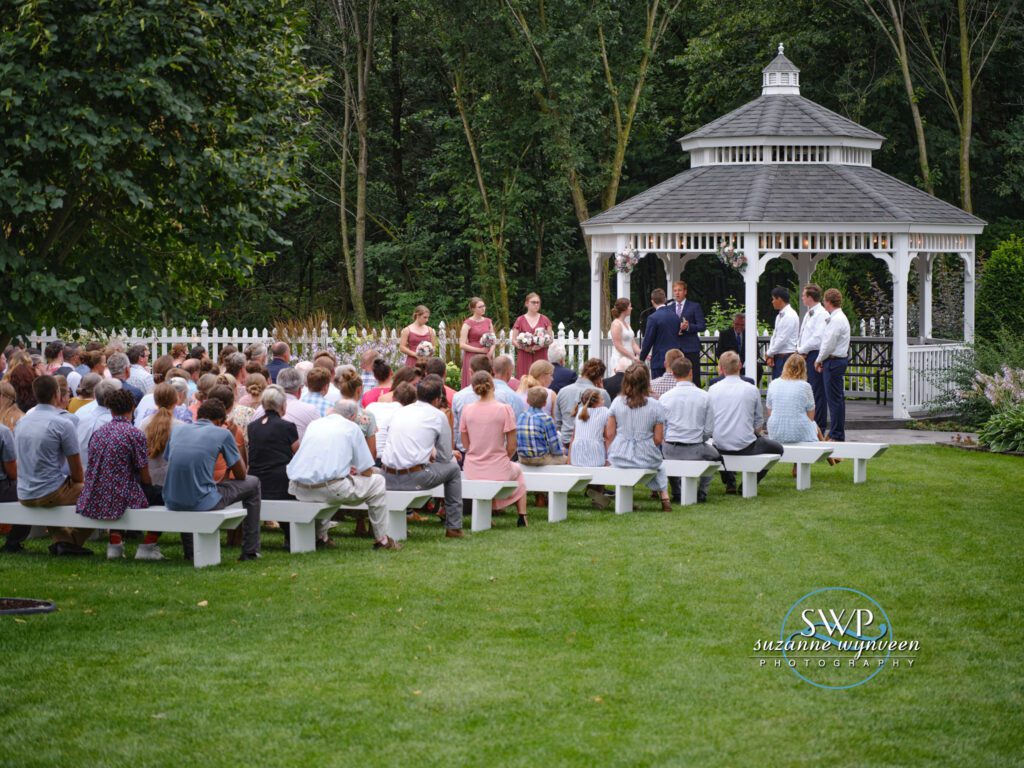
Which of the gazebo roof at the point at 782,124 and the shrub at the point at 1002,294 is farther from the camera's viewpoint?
the shrub at the point at 1002,294

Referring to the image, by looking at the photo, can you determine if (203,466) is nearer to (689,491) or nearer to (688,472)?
(688,472)

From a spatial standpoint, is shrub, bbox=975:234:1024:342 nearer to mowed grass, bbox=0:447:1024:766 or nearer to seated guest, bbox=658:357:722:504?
seated guest, bbox=658:357:722:504

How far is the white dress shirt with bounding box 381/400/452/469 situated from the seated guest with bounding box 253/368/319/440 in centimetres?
71

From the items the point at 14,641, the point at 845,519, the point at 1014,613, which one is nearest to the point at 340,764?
the point at 14,641

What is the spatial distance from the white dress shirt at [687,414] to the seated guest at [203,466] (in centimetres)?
447

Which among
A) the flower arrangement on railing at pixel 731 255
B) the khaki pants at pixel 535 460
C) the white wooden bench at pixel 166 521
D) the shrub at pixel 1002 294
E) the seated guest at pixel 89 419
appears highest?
the flower arrangement on railing at pixel 731 255

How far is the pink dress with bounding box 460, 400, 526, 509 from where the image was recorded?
39.2 feet

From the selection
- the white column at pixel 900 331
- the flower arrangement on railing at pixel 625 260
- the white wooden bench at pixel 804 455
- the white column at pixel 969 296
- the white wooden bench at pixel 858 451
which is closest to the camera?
the white wooden bench at pixel 804 455

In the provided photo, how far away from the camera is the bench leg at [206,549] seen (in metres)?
10.4

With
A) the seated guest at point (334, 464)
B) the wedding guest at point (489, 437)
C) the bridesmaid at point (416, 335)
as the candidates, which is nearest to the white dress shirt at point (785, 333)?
the bridesmaid at point (416, 335)

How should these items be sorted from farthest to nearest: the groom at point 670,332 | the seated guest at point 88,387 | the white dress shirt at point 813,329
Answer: the groom at point 670,332 → the white dress shirt at point 813,329 → the seated guest at point 88,387

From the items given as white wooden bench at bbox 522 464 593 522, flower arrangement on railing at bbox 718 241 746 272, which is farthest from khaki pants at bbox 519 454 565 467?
flower arrangement on railing at bbox 718 241 746 272

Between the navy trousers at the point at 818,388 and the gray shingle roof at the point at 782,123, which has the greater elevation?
the gray shingle roof at the point at 782,123

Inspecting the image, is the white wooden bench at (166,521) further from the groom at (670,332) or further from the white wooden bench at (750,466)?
the groom at (670,332)
